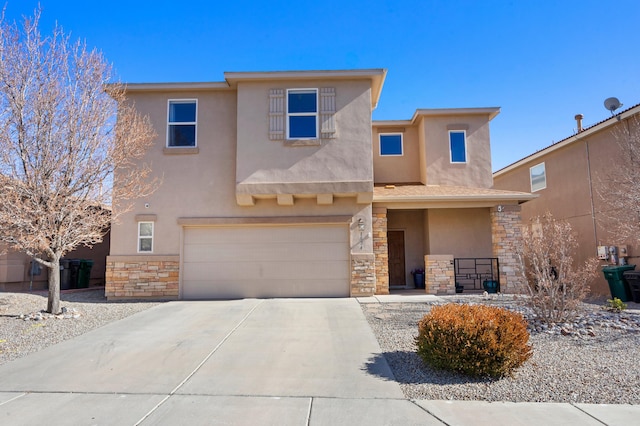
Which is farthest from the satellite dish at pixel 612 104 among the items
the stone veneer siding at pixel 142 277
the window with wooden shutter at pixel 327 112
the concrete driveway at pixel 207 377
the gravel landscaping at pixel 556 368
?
the stone veneer siding at pixel 142 277

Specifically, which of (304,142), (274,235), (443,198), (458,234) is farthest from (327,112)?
(458,234)

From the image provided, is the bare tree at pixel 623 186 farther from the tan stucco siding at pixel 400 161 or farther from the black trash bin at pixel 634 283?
the tan stucco siding at pixel 400 161

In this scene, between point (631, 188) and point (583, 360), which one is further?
point (631, 188)

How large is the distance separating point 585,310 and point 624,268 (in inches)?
162

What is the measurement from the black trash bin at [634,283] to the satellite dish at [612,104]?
520 centimetres

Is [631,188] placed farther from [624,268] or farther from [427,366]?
[427,366]

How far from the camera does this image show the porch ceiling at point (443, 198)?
1327 cm

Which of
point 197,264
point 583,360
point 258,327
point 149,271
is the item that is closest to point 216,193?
point 197,264

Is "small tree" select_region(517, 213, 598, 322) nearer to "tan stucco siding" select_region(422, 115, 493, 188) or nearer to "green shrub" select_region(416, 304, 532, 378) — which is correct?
"green shrub" select_region(416, 304, 532, 378)

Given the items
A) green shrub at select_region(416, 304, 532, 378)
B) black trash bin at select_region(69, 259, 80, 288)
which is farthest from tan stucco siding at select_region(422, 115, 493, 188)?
black trash bin at select_region(69, 259, 80, 288)

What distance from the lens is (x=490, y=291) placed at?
1381 cm

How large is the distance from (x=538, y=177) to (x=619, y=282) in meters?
7.18

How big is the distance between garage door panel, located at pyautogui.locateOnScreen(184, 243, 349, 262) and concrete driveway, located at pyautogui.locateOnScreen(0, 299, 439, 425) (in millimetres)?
3907

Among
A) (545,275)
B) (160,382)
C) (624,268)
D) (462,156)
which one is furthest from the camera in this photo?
(462,156)
